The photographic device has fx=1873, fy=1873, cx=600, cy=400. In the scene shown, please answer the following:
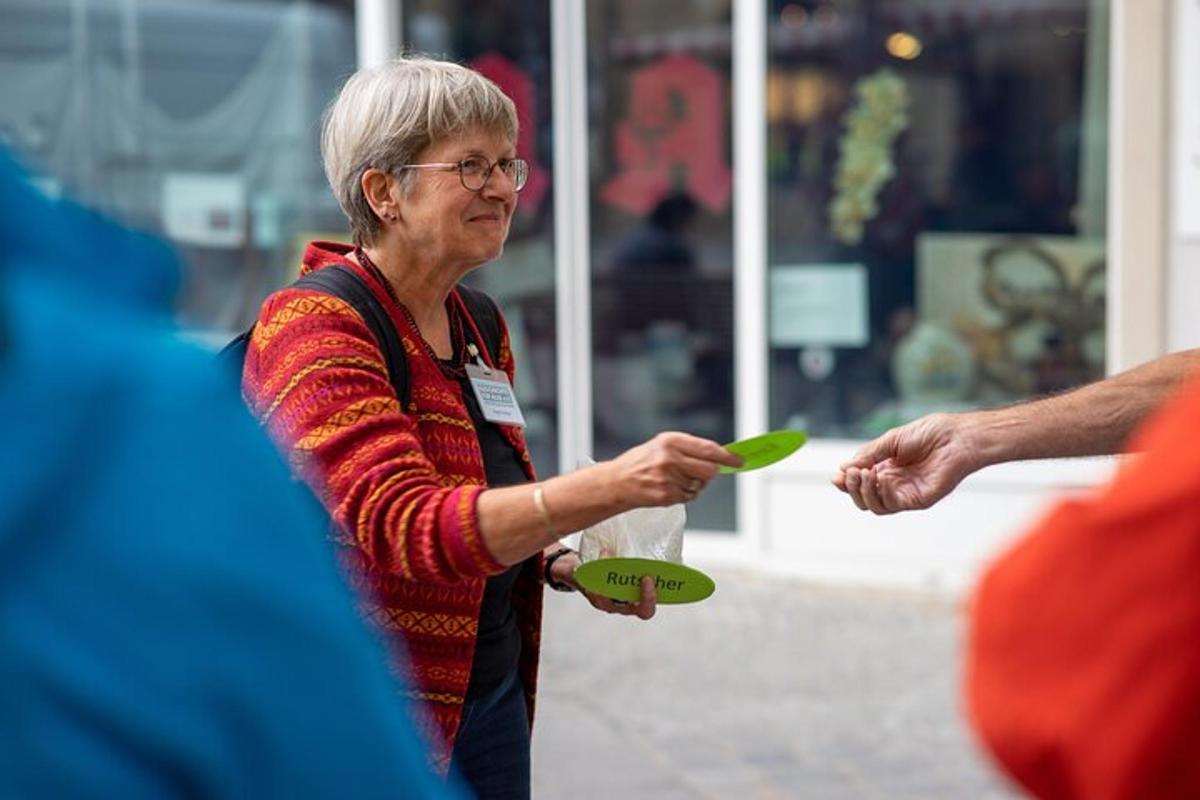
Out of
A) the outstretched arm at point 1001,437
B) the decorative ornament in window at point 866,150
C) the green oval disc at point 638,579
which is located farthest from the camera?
the decorative ornament in window at point 866,150

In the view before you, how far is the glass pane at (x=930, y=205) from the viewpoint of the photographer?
7719 mm

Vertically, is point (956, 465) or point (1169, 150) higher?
point (1169, 150)

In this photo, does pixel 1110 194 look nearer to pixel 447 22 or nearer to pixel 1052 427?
pixel 447 22

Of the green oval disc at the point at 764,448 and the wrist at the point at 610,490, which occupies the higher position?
the green oval disc at the point at 764,448

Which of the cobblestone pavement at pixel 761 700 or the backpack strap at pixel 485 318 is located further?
the cobblestone pavement at pixel 761 700

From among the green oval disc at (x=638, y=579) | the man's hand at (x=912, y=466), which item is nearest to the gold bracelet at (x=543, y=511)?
the green oval disc at (x=638, y=579)

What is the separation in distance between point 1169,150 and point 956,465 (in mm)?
4791

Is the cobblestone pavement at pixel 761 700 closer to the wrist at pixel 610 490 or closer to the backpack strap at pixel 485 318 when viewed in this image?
the backpack strap at pixel 485 318

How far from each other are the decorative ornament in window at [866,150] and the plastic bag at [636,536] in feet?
18.0

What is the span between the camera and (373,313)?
277 cm

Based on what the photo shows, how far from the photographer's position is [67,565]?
104 cm

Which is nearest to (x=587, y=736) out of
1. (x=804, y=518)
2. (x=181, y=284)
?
(x=804, y=518)

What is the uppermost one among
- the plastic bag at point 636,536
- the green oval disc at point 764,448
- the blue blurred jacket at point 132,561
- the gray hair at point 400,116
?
the gray hair at point 400,116

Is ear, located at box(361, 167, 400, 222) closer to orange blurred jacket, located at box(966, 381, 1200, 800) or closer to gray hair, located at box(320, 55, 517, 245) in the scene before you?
gray hair, located at box(320, 55, 517, 245)
